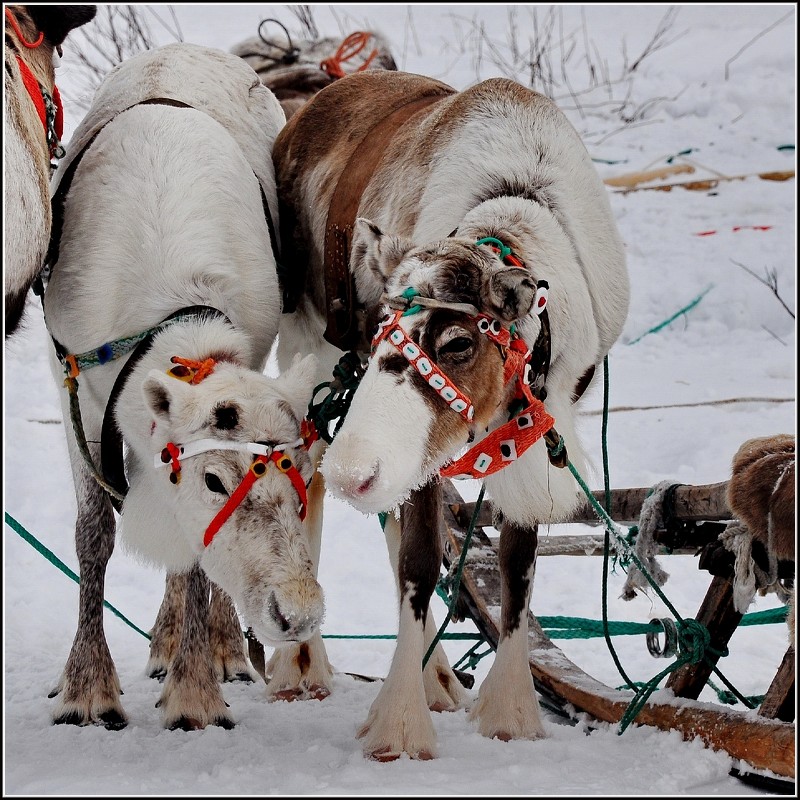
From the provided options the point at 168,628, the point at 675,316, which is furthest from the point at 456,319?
the point at 675,316

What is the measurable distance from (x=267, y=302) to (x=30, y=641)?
1975 millimetres

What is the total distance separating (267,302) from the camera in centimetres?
346

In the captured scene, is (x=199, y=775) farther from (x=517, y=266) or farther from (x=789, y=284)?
(x=789, y=284)

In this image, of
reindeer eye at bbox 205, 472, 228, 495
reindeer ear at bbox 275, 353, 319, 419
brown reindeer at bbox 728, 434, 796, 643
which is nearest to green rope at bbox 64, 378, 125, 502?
reindeer eye at bbox 205, 472, 228, 495

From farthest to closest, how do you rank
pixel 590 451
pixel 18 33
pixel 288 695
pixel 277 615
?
1. pixel 590 451
2. pixel 288 695
3. pixel 18 33
4. pixel 277 615

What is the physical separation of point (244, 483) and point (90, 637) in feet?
Result: 3.44

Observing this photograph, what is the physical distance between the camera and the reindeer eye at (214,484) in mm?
2787

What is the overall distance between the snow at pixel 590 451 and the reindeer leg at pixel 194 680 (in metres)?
0.07

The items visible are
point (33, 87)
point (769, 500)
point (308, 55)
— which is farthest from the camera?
point (308, 55)

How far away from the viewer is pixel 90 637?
3396mm

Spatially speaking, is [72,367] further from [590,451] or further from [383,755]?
[590,451]

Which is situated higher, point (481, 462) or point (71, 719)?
point (481, 462)

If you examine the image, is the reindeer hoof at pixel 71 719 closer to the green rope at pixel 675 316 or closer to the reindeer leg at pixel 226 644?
the reindeer leg at pixel 226 644

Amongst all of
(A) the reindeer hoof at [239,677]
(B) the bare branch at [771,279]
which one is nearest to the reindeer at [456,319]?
(A) the reindeer hoof at [239,677]
